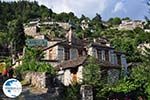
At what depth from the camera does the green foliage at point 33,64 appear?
144 ft

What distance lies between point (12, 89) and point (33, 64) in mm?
30228

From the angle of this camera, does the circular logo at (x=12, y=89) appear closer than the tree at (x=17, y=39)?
Yes

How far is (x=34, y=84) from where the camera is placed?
124 ft

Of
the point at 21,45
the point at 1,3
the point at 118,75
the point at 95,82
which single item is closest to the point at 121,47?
the point at 21,45

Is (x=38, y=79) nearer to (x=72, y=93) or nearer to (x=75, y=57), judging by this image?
(x=72, y=93)

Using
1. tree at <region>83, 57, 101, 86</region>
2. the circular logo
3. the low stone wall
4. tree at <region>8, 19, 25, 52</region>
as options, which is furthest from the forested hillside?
the circular logo

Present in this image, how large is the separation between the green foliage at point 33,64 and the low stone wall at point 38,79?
3242mm

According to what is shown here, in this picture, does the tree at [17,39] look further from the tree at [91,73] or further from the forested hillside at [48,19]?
the tree at [91,73]

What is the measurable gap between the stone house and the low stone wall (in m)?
5.26

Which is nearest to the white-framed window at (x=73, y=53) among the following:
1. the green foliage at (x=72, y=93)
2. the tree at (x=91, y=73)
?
the tree at (x=91, y=73)

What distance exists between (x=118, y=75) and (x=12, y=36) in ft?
142

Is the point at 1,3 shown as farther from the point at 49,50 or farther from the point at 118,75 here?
the point at 118,75

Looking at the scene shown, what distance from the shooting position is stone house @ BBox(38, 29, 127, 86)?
4568 centimetres

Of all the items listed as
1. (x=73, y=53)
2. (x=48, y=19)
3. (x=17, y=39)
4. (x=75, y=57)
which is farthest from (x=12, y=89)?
(x=48, y=19)
